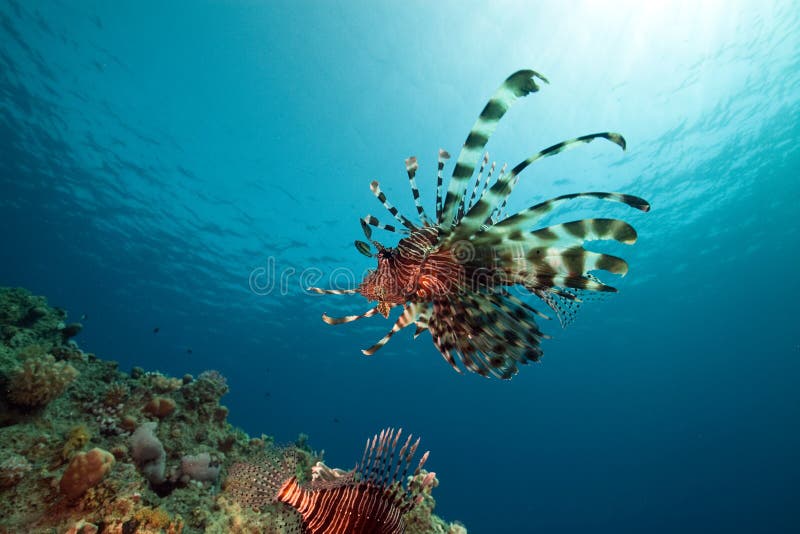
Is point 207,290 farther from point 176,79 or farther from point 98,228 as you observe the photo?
point 176,79

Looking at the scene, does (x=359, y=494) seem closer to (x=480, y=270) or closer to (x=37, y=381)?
(x=480, y=270)

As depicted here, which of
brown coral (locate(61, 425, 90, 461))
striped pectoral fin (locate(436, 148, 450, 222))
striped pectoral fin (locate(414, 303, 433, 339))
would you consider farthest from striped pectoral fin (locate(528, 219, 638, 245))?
brown coral (locate(61, 425, 90, 461))

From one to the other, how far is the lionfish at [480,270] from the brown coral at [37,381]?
3.74 m

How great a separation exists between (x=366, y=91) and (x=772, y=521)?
8206cm

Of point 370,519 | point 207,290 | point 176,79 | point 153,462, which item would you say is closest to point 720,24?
point 370,519

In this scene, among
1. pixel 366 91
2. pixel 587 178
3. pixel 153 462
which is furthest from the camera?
pixel 587 178

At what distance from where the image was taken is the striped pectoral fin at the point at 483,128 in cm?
222

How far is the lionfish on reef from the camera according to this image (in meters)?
2.74

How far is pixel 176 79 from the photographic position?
1586 cm

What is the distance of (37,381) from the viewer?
416 cm

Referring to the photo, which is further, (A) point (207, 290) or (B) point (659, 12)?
(A) point (207, 290)

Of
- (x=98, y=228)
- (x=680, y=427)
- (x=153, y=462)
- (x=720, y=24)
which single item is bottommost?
(x=153, y=462)

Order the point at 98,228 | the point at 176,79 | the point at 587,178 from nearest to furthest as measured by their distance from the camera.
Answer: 1. the point at 176,79
2. the point at 587,178
3. the point at 98,228

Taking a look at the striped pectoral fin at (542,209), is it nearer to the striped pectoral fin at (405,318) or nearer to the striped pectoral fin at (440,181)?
the striped pectoral fin at (440,181)
